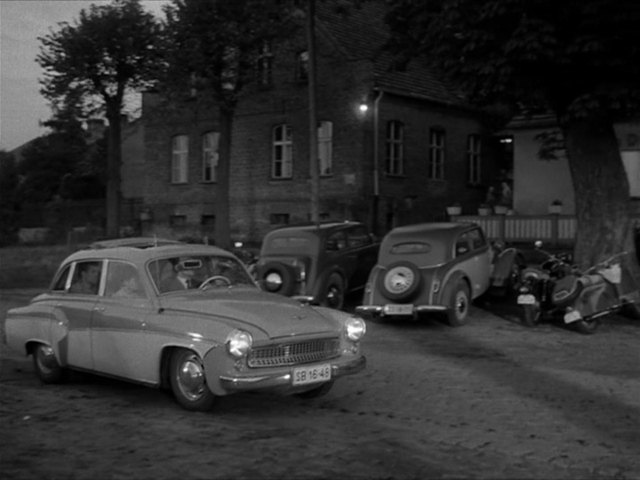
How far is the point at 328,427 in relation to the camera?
8258 mm

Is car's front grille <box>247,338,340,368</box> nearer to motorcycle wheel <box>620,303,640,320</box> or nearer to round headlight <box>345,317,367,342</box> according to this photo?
round headlight <box>345,317,367,342</box>

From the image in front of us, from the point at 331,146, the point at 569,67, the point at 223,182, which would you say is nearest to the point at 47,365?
the point at 569,67

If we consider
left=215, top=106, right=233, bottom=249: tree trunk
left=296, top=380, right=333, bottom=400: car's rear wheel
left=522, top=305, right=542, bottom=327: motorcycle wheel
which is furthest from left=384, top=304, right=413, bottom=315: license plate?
left=215, top=106, right=233, bottom=249: tree trunk

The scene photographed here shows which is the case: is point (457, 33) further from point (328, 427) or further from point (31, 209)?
point (31, 209)

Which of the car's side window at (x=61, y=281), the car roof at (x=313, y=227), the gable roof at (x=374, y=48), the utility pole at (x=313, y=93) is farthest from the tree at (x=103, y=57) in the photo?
the car's side window at (x=61, y=281)

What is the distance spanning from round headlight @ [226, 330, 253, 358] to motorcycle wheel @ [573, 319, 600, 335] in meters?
8.11

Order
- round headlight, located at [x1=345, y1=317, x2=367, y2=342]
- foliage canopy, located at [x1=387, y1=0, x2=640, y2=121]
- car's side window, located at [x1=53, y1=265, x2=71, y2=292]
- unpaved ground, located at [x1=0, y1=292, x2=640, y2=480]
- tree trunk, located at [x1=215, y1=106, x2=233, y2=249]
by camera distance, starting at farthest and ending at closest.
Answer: tree trunk, located at [x1=215, y1=106, x2=233, y2=249], foliage canopy, located at [x1=387, y1=0, x2=640, y2=121], car's side window, located at [x1=53, y1=265, x2=71, y2=292], round headlight, located at [x1=345, y1=317, x2=367, y2=342], unpaved ground, located at [x1=0, y1=292, x2=640, y2=480]

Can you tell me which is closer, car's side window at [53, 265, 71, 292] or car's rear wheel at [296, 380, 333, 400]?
car's rear wheel at [296, 380, 333, 400]

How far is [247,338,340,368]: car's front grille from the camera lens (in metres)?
8.35

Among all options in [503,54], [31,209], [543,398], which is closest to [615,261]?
[503,54]

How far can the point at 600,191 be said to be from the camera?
667 inches

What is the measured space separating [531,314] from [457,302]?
124 cm

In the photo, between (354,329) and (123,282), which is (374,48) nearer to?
(123,282)

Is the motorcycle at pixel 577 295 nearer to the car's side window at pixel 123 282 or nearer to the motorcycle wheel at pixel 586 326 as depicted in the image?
the motorcycle wheel at pixel 586 326
